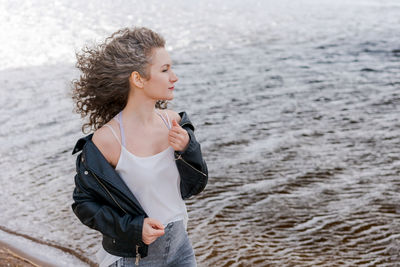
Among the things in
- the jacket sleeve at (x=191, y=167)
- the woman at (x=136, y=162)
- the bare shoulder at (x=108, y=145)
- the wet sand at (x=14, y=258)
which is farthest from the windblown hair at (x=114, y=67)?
the wet sand at (x=14, y=258)

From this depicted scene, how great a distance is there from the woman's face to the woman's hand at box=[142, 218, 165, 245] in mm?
580

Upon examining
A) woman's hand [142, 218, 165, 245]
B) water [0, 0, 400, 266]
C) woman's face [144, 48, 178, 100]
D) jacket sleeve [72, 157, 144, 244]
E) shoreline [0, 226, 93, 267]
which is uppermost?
woman's face [144, 48, 178, 100]

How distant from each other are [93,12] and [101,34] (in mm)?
6842

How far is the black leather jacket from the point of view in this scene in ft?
7.44

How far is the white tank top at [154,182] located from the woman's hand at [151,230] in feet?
0.50

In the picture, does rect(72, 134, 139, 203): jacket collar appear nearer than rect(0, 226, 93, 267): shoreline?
Yes

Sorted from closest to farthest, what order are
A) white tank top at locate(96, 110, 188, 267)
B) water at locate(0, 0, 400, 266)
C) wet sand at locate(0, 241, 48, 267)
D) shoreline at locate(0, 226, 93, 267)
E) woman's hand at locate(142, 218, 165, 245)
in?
1. woman's hand at locate(142, 218, 165, 245)
2. white tank top at locate(96, 110, 188, 267)
3. wet sand at locate(0, 241, 48, 267)
4. shoreline at locate(0, 226, 93, 267)
5. water at locate(0, 0, 400, 266)

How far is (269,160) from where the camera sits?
273 inches

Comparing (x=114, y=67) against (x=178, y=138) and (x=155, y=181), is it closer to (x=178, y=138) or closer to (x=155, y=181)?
(x=178, y=138)

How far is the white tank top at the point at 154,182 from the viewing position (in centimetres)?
236

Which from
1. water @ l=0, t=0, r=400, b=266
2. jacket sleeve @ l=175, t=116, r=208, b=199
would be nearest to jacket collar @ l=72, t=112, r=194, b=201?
jacket sleeve @ l=175, t=116, r=208, b=199

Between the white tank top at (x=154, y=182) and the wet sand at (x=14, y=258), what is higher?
the white tank top at (x=154, y=182)

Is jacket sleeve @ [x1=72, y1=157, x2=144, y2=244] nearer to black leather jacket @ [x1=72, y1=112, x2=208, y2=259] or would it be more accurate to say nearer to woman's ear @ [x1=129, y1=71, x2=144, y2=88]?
black leather jacket @ [x1=72, y1=112, x2=208, y2=259]

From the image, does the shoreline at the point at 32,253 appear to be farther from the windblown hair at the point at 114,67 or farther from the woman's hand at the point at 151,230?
the woman's hand at the point at 151,230
